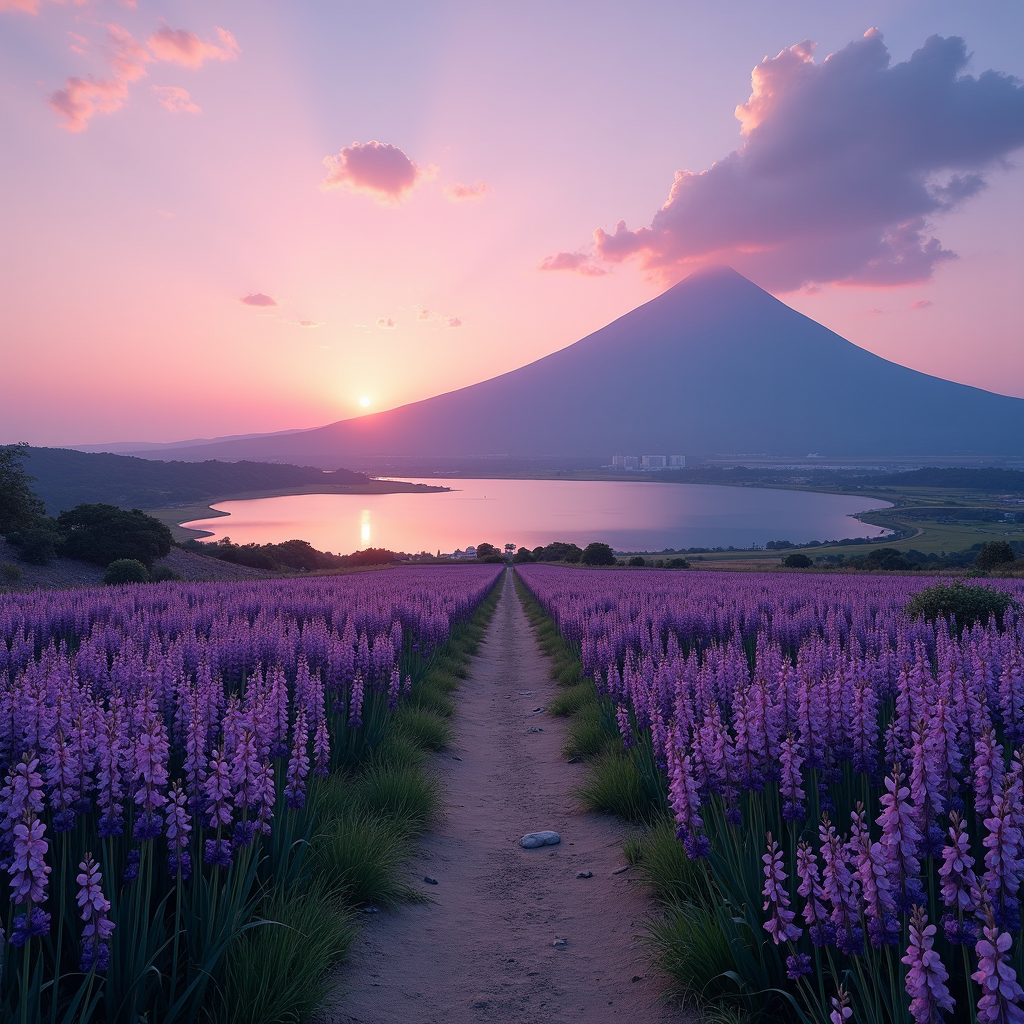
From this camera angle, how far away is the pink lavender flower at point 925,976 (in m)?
1.75

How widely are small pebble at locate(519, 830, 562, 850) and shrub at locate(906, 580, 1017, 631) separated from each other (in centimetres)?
694

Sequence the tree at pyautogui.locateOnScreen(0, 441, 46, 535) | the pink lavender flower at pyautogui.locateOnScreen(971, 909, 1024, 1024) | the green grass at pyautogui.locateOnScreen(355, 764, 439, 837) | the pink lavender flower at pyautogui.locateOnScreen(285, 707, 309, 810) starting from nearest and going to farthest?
the pink lavender flower at pyautogui.locateOnScreen(971, 909, 1024, 1024), the pink lavender flower at pyautogui.locateOnScreen(285, 707, 309, 810), the green grass at pyautogui.locateOnScreen(355, 764, 439, 837), the tree at pyautogui.locateOnScreen(0, 441, 46, 535)

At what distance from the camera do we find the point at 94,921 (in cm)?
252

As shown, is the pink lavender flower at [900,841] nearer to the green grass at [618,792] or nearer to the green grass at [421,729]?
the green grass at [618,792]

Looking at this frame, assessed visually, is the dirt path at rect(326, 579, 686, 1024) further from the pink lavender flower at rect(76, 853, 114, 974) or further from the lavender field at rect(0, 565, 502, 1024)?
the pink lavender flower at rect(76, 853, 114, 974)

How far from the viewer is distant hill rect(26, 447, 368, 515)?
120 m

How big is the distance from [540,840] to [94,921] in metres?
4.00

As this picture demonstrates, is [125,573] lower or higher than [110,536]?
lower

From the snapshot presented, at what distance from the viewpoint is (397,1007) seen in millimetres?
3574

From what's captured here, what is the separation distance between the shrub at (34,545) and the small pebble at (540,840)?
110 feet

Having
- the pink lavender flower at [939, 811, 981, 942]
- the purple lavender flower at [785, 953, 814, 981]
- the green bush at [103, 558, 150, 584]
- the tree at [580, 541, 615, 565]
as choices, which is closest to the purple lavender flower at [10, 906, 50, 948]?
the purple lavender flower at [785, 953, 814, 981]

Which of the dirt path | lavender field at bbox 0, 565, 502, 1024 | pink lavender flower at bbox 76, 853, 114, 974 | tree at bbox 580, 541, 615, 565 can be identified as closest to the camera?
pink lavender flower at bbox 76, 853, 114, 974

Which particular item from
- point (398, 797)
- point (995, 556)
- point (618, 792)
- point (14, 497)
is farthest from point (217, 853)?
point (14, 497)

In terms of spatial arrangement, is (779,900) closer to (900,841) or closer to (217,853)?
(900,841)
